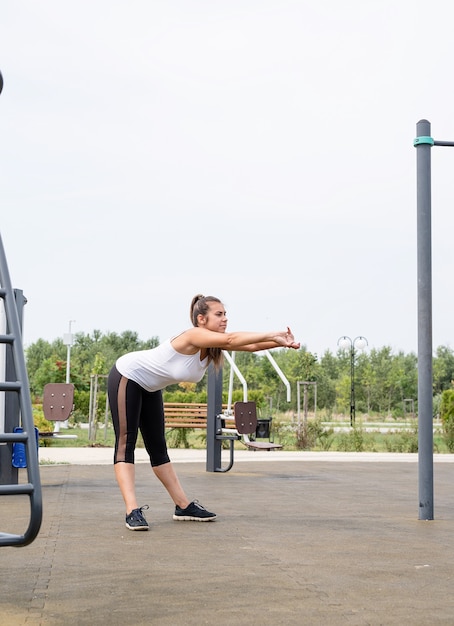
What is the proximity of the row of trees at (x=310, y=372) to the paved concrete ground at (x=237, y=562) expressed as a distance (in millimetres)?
26369

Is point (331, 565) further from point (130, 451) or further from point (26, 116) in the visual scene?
point (26, 116)

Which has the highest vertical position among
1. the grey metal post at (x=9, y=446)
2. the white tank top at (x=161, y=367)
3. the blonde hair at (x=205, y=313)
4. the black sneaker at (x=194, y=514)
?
the blonde hair at (x=205, y=313)

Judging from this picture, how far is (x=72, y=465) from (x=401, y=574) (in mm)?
8682

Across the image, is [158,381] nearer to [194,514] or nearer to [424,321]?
[194,514]

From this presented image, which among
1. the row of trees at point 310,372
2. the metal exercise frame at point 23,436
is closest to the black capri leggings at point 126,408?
the metal exercise frame at point 23,436

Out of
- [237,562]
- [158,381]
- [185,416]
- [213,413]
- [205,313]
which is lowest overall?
[237,562]

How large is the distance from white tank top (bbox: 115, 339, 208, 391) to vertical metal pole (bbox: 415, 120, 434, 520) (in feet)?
5.41

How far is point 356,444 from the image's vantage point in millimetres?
18484

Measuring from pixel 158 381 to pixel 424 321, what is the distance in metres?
1.97

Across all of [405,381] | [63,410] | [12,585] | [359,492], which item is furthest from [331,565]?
[405,381]

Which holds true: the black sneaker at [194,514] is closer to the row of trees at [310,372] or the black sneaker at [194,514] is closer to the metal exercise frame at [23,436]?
the metal exercise frame at [23,436]

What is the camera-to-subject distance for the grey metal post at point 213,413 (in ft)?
37.6

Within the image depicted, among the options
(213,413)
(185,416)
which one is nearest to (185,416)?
(185,416)

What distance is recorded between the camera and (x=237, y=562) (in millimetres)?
4965
